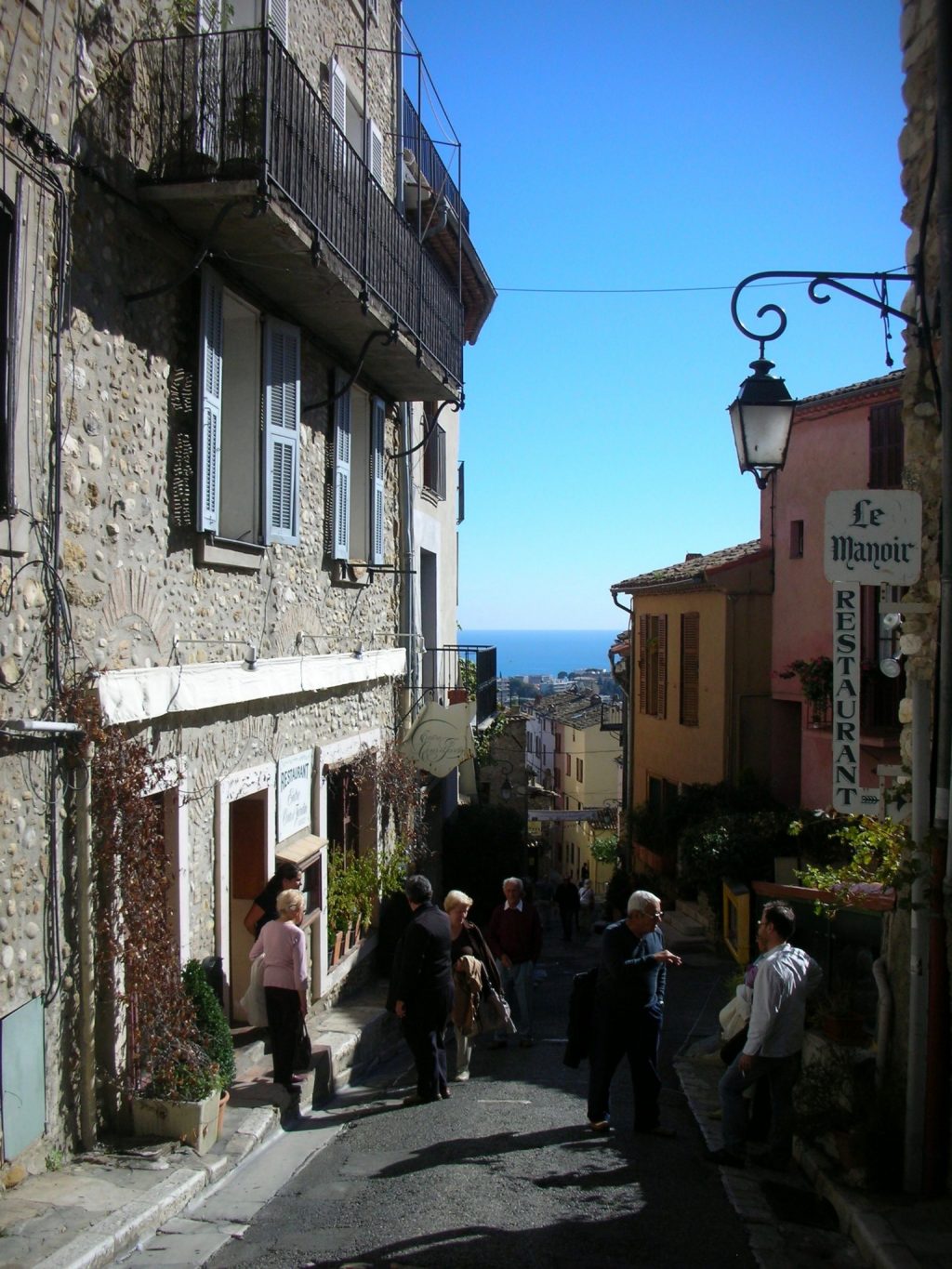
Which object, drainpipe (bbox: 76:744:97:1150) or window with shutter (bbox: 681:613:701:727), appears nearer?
drainpipe (bbox: 76:744:97:1150)

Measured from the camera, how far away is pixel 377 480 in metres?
13.3

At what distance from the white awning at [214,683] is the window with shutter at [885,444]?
886 centimetres

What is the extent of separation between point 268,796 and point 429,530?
8261 mm

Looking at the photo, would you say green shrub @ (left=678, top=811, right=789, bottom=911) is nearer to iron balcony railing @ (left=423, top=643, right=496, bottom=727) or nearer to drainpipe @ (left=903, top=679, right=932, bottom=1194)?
iron balcony railing @ (left=423, top=643, right=496, bottom=727)

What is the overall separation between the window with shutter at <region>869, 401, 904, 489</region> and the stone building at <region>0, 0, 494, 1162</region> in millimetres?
7723

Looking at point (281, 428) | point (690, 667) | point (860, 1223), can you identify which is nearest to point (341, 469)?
point (281, 428)

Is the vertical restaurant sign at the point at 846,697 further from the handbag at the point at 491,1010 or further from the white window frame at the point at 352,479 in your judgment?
the white window frame at the point at 352,479

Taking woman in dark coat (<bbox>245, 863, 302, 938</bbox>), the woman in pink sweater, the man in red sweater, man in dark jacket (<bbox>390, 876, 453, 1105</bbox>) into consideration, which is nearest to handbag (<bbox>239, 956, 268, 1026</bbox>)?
the woman in pink sweater

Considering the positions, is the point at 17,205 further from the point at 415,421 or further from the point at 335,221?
the point at 415,421

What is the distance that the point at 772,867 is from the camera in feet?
58.6

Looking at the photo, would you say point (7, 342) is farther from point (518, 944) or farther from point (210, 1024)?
point (518, 944)

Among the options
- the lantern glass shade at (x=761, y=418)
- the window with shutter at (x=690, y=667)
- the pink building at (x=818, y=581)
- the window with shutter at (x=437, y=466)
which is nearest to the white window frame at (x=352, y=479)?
the window with shutter at (x=437, y=466)

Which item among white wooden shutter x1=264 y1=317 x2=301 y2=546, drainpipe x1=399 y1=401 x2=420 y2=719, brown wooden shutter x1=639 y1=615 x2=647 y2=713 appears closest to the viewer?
white wooden shutter x1=264 y1=317 x2=301 y2=546

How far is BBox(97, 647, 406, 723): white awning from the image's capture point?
690cm
